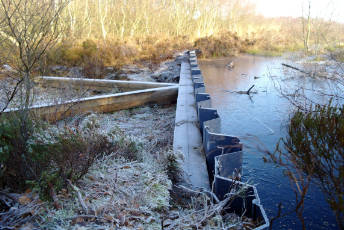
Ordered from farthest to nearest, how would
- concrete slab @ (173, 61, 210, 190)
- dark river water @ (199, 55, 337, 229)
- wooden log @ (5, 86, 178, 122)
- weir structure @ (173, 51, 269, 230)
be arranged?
wooden log @ (5, 86, 178, 122), dark river water @ (199, 55, 337, 229), concrete slab @ (173, 61, 210, 190), weir structure @ (173, 51, 269, 230)

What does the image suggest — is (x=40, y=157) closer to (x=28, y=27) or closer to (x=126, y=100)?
(x=28, y=27)

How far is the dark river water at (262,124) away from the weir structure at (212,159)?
1.26ft

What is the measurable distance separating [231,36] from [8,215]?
22.5m

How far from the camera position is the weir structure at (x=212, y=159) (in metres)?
3.53

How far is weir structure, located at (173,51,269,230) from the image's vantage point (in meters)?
3.53

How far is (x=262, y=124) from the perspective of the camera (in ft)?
26.0

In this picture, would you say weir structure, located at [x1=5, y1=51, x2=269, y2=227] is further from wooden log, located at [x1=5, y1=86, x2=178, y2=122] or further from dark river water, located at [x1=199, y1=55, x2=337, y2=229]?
dark river water, located at [x1=199, y1=55, x2=337, y2=229]

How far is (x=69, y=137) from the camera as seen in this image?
3.96 m

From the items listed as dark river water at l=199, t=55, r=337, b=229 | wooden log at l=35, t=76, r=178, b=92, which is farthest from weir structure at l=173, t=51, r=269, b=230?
wooden log at l=35, t=76, r=178, b=92

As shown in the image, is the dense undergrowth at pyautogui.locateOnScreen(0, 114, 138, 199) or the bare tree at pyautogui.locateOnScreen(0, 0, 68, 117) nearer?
the dense undergrowth at pyautogui.locateOnScreen(0, 114, 138, 199)

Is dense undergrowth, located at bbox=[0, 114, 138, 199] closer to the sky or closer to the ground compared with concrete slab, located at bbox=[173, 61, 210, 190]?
closer to the sky

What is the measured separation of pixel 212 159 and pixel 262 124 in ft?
12.0

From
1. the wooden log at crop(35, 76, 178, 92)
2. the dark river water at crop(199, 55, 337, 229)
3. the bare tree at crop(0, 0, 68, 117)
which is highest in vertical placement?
the bare tree at crop(0, 0, 68, 117)

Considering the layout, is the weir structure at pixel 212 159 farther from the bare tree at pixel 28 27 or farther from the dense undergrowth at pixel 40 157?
the bare tree at pixel 28 27
